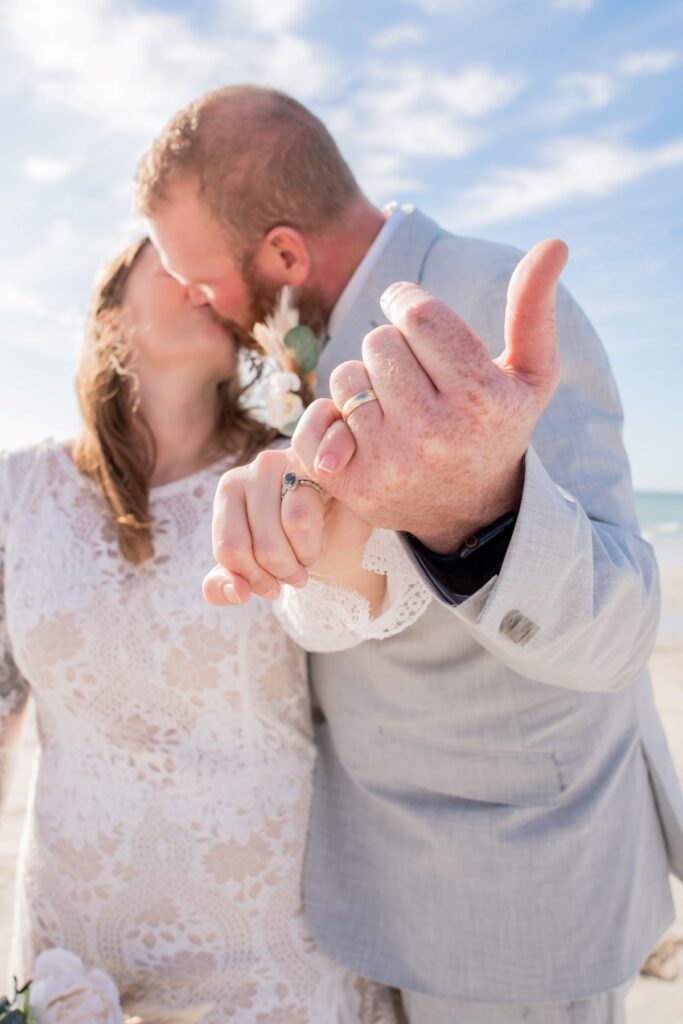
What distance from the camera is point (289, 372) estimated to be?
6.84 ft

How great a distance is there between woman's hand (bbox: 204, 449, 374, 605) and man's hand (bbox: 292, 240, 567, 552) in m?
0.07

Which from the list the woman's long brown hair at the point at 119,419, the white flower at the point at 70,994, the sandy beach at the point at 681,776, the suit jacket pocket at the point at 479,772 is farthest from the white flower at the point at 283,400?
the sandy beach at the point at 681,776

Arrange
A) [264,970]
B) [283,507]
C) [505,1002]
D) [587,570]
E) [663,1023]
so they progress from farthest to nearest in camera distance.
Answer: [663,1023], [264,970], [505,1002], [587,570], [283,507]

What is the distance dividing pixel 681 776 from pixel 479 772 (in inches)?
174

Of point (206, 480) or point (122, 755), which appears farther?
point (206, 480)

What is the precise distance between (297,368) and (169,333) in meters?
0.58

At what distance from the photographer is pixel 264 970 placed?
6.42ft

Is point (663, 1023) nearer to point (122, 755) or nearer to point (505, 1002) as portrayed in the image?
point (505, 1002)

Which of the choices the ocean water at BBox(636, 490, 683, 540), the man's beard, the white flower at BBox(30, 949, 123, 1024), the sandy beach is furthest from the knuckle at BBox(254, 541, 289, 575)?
the ocean water at BBox(636, 490, 683, 540)

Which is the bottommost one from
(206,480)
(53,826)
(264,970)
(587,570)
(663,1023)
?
(663,1023)

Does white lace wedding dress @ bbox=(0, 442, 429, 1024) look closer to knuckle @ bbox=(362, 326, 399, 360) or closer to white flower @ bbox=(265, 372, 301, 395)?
white flower @ bbox=(265, 372, 301, 395)

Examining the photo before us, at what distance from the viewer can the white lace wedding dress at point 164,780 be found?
1991 mm

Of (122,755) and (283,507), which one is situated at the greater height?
(283,507)

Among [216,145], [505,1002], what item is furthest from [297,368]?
[505,1002]
